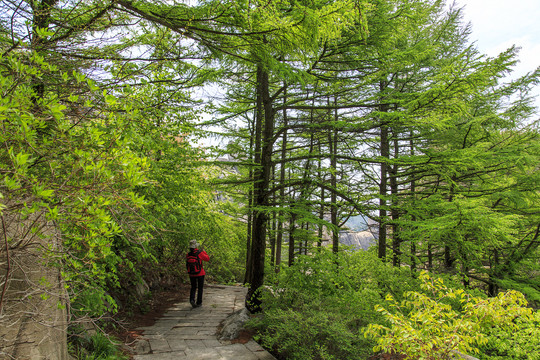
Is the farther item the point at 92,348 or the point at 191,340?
the point at 191,340

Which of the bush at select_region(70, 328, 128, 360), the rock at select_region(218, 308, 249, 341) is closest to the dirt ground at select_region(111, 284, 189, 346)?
the bush at select_region(70, 328, 128, 360)

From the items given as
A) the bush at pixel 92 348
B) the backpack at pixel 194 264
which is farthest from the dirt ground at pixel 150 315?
the backpack at pixel 194 264

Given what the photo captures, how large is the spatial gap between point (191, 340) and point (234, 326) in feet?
3.01

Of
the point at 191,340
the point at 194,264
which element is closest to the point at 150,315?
the point at 194,264

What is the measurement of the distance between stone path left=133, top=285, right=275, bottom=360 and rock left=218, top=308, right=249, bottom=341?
0.17 m

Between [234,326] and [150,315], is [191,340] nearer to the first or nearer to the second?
[234,326]

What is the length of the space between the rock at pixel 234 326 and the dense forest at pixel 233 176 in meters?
0.30

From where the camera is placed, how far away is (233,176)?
28.0 feet

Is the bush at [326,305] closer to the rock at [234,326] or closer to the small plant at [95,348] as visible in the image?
the rock at [234,326]

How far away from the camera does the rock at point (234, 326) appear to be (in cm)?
568

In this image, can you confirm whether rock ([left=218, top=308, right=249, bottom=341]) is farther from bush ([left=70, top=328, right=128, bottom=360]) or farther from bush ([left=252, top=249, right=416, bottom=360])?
bush ([left=70, top=328, right=128, bottom=360])

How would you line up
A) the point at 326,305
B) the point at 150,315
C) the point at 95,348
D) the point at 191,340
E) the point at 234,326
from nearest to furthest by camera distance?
the point at 95,348 < the point at 191,340 < the point at 326,305 < the point at 234,326 < the point at 150,315

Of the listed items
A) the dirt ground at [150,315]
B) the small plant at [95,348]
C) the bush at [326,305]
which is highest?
the bush at [326,305]

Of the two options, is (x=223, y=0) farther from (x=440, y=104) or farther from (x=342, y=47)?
(x=440, y=104)
